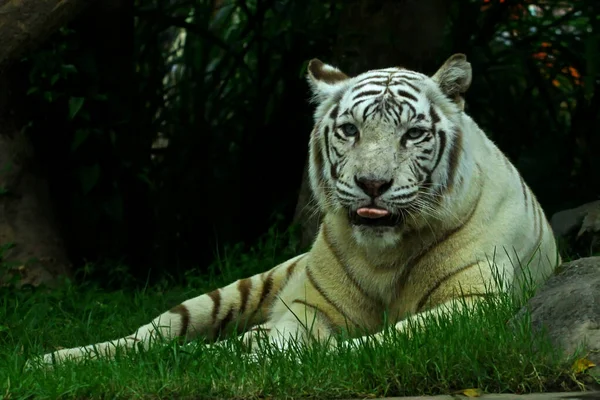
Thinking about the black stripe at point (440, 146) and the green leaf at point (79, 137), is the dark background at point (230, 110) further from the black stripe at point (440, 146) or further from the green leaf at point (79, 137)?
the black stripe at point (440, 146)

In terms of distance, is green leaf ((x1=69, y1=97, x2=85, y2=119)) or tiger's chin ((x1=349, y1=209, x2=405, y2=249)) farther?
green leaf ((x1=69, y1=97, x2=85, y2=119))

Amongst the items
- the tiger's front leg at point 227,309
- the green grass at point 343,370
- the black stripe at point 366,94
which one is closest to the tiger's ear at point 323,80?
the black stripe at point 366,94

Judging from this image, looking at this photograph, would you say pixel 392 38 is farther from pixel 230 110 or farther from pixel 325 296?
pixel 325 296

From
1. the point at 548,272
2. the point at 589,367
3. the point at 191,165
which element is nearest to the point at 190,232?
the point at 191,165

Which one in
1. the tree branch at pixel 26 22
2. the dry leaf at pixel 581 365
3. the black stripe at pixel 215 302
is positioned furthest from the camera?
the black stripe at pixel 215 302

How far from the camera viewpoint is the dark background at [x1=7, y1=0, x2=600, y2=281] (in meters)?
6.46

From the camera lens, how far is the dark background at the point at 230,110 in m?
6.46

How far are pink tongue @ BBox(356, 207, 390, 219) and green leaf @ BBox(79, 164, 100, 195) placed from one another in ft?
9.23

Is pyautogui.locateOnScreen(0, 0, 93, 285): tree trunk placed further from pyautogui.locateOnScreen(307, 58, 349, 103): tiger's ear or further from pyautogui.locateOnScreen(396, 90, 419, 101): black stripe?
pyautogui.locateOnScreen(396, 90, 419, 101): black stripe

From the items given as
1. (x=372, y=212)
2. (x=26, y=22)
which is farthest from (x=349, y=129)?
(x=26, y=22)

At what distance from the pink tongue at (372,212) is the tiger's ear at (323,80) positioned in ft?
2.34

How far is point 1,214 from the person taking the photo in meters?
6.24

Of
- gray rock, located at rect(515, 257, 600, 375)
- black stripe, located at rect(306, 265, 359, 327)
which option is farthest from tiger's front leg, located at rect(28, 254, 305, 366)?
gray rock, located at rect(515, 257, 600, 375)

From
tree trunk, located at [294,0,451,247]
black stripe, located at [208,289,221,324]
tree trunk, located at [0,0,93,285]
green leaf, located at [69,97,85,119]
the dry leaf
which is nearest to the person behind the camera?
the dry leaf
